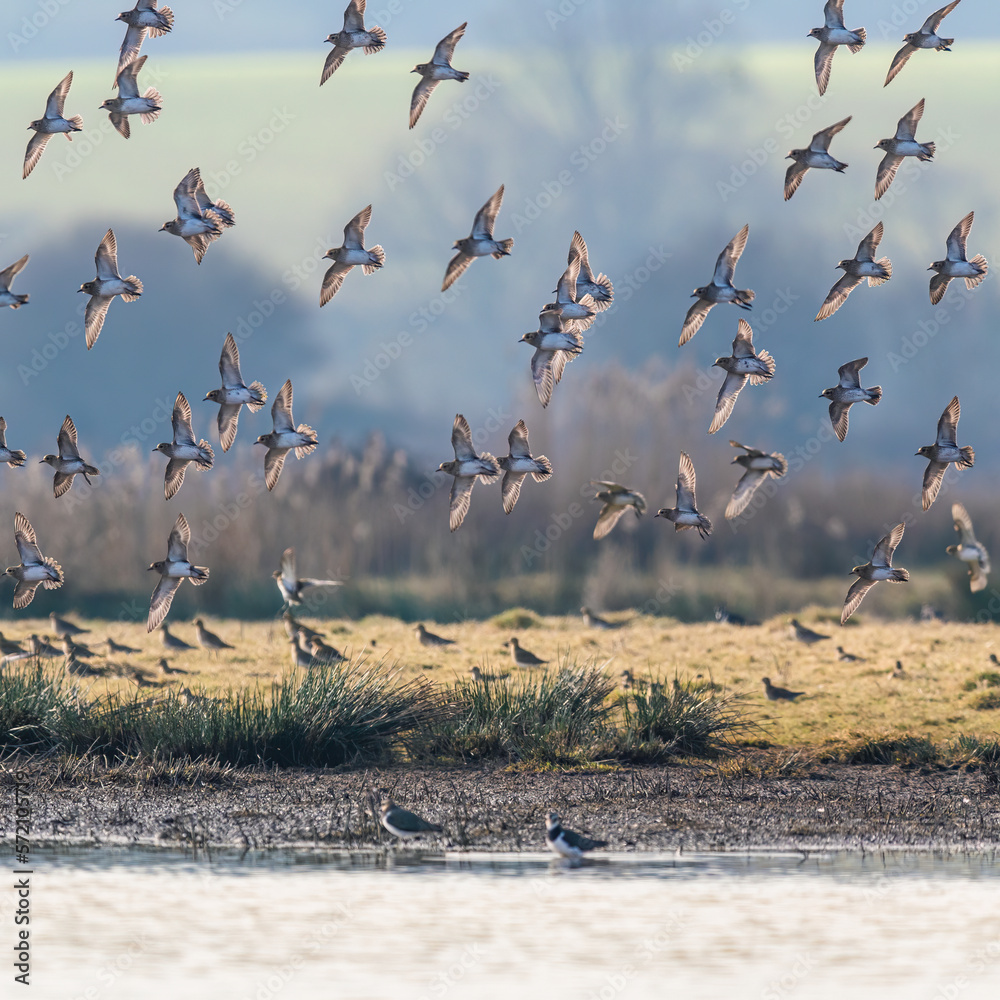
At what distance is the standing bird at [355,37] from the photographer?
20.0 m

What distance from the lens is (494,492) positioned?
69.8 m

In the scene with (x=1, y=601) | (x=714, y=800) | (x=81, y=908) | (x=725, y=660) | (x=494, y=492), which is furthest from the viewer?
(x=494, y=492)

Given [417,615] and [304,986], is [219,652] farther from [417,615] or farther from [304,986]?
[304,986]

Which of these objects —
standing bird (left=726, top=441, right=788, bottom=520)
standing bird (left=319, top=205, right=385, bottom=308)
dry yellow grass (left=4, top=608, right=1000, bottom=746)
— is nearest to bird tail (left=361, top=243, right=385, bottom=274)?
standing bird (left=319, top=205, right=385, bottom=308)

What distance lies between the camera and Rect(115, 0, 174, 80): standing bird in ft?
66.9

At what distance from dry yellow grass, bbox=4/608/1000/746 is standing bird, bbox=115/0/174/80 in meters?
11.6

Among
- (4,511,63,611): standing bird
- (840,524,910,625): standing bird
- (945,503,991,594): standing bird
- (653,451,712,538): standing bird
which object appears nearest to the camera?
(840,524,910,625): standing bird

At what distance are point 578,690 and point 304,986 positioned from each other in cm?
1332

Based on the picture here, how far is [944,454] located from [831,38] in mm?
5081

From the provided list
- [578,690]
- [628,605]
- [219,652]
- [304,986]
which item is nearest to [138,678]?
[219,652]

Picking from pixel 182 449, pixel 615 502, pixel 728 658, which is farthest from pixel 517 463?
pixel 728 658

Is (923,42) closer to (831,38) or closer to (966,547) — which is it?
(831,38)

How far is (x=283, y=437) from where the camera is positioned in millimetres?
20359

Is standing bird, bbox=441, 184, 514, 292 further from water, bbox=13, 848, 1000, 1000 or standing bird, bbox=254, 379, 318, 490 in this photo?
water, bbox=13, 848, 1000, 1000
